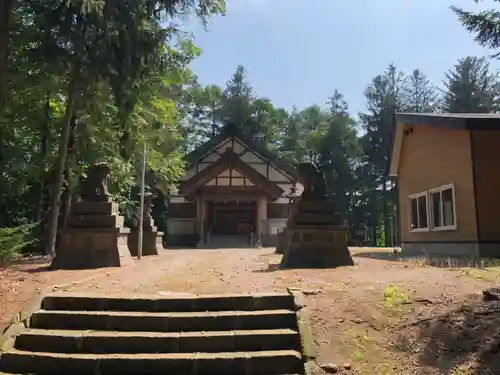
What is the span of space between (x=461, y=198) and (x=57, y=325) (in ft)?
36.7

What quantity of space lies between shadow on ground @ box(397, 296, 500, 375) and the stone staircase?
120 cm

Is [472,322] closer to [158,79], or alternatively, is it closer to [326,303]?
[326,303]

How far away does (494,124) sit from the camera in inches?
466

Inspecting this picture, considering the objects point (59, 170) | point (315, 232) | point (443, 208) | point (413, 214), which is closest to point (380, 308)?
point (315, 232)

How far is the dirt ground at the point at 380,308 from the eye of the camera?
4.26 metres

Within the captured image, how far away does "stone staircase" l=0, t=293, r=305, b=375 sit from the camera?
4477 millimetres

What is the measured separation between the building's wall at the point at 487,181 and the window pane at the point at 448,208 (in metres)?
1.21

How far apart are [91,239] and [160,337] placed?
18.3ft

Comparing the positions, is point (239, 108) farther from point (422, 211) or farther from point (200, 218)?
point (422, 211)

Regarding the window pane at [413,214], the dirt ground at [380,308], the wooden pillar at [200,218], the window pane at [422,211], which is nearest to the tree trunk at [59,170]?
the dirt ground at [380,308]

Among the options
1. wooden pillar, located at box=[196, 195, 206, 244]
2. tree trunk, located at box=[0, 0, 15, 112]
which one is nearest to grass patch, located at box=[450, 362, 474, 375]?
tree trunk, located at box=[0, 0, 15, 112]

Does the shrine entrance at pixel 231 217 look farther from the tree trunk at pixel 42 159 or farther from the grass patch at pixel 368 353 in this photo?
the grass patch at pixel 368 353

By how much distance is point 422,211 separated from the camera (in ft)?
52.1

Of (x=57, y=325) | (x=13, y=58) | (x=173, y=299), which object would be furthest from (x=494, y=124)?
(x=13, y=58)
